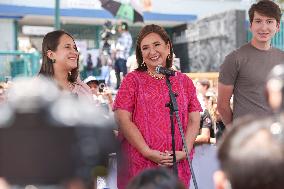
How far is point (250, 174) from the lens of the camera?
1.33 meters

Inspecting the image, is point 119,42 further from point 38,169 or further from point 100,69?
point 38,169

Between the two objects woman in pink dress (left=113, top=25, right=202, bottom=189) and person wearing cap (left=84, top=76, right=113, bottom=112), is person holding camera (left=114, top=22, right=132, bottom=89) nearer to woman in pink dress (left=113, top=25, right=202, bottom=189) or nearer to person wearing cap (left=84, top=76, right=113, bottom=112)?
person wearing cap (left=84, top=76, right=113, bottom=112)

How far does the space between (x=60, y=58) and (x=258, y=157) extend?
95.6 inches

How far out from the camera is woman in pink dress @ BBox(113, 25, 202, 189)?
363 centimetres

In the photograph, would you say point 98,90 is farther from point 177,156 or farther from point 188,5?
point 188,5

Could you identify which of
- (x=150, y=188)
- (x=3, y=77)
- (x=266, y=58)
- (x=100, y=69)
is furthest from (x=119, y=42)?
(x=150, y=188)

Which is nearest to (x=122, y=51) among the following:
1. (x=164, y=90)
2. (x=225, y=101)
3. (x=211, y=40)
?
(x=211, y=40)

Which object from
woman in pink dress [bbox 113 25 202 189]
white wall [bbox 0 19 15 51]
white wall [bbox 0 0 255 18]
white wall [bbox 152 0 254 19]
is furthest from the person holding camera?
woman in pink dress [bbox 113 25 202 189]

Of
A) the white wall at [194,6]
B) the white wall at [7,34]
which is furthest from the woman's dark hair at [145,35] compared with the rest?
the white wall at [194,6]

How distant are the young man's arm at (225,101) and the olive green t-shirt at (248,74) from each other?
0.11ft

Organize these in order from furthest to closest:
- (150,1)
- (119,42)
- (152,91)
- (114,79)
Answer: (150,1)
(119,42)
(114,79)
(152,91)

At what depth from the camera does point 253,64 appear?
3.88 metres

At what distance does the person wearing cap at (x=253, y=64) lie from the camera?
12.7 feet

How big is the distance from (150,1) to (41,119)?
17778mm
